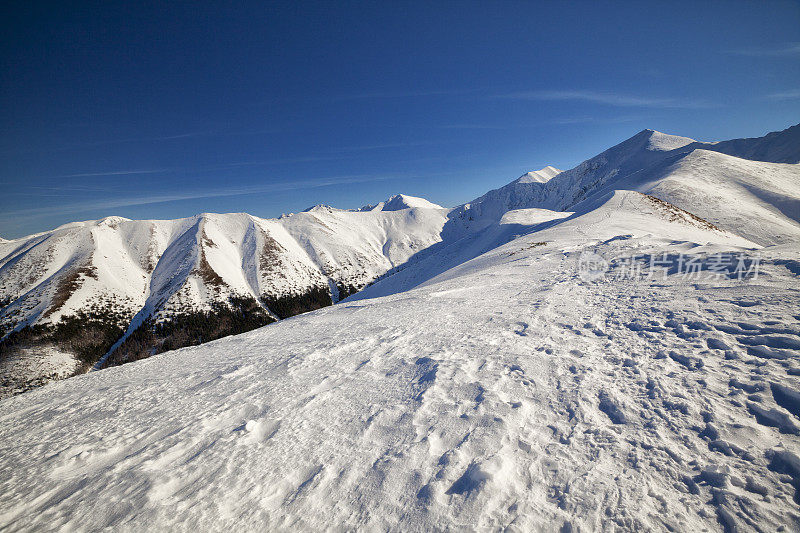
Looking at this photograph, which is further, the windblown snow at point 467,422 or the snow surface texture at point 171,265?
the snow surface texture at point 171,265

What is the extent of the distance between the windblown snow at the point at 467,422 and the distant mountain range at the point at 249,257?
33.4 metres

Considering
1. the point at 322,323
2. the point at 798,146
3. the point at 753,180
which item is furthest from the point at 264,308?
the point at 798,146

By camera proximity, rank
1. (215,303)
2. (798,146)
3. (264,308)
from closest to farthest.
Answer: (798,146), (215,303), (264,308)

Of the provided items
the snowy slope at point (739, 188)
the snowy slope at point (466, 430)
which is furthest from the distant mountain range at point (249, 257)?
the snowy slope at point (466, 430)

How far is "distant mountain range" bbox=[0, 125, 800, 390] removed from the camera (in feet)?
141

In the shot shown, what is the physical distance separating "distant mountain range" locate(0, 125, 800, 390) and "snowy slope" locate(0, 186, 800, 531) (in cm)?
3445

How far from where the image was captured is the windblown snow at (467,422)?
131 inches

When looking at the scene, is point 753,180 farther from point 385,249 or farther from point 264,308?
point 385,249

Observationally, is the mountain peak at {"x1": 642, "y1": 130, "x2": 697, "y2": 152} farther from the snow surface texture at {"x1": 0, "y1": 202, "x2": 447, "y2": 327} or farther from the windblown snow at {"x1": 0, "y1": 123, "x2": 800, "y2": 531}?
the windblown snow at {"x1": 0, "y1": 123, "x2": 800, "y2": 531}

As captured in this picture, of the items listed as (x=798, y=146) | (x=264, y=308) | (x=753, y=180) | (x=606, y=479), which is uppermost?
(x=798, y=146)

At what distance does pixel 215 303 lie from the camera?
99.9 m

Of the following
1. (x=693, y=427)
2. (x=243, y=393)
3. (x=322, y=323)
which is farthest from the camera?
(x=322, y=323)

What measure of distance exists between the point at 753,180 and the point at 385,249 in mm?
159608

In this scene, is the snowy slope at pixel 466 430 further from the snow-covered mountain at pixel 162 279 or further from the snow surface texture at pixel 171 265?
the snow surface texture at pixel 171 265
